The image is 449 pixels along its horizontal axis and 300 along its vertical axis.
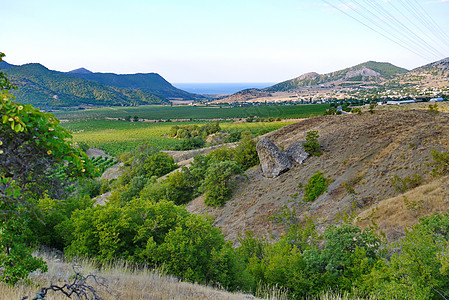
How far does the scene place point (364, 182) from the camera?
20.4m

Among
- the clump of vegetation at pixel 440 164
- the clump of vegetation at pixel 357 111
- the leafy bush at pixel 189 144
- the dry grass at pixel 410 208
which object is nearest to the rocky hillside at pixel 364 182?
the dry grass at pixel 410 208

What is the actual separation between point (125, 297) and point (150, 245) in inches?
142

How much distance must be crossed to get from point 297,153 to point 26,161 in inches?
1017

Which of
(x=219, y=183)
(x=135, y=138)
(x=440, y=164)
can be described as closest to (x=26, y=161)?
(x=440, y=164)

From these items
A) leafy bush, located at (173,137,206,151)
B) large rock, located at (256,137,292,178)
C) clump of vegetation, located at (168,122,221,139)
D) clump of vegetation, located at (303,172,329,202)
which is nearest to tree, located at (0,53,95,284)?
clump of vegetation, located at (303,172,329,202)

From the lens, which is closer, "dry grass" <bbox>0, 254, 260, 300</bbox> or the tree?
the tree

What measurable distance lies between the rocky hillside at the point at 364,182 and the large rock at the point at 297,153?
1.94 ft

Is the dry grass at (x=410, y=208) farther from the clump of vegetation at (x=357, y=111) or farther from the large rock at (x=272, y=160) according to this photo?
the clump of vegetation at (x=357, y=111)

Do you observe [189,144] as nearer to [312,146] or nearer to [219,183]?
[219,183]

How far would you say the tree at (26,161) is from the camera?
358 centimetres

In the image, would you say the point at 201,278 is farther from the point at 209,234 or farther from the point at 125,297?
the point at 125,297

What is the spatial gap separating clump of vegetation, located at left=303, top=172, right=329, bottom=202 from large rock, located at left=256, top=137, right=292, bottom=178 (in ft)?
12.0

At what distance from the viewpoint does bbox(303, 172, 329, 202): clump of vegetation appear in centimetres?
2192

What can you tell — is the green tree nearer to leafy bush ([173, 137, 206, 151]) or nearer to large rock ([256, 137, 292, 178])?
large rock ([256, 137, 292, 178])
